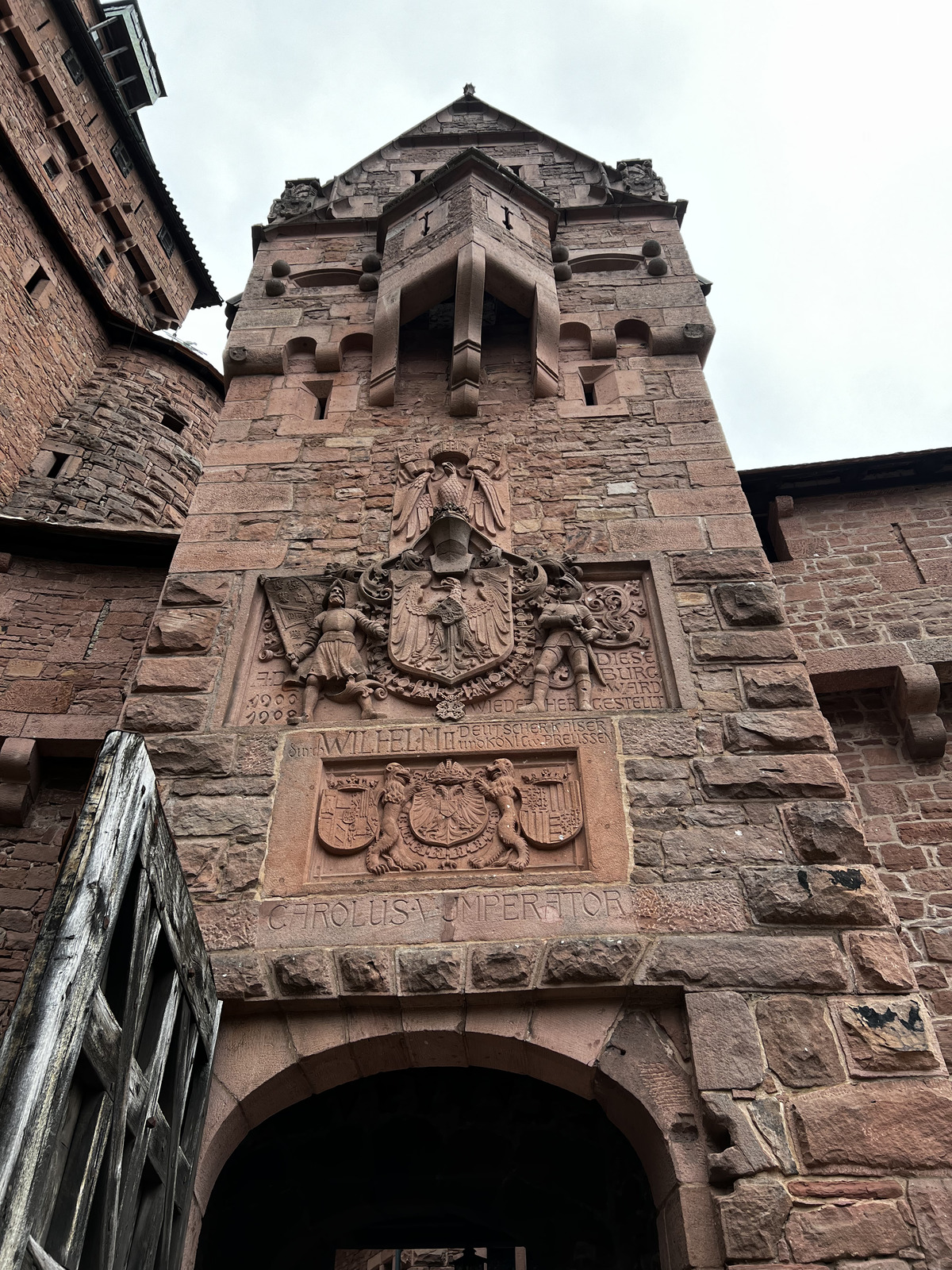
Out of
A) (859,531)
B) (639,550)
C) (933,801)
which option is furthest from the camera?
(859,531)

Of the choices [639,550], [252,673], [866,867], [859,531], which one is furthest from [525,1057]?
[859,531]

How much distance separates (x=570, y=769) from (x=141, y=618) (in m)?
3.48

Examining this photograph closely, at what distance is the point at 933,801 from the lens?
226 inches

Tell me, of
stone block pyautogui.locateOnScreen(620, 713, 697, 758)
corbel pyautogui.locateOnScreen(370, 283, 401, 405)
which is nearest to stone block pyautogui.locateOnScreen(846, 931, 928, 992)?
stone block pyautogui.locateOnScreen(620, 713, 697, 758)

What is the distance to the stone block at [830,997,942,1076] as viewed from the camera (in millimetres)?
3428

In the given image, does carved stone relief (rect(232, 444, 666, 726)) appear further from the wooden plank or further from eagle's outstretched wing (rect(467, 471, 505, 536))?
the wooden plank

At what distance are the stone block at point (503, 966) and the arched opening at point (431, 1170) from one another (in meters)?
2.05

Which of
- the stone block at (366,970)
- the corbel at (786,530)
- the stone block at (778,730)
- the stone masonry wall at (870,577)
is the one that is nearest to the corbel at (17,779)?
the stone block at (366,970)

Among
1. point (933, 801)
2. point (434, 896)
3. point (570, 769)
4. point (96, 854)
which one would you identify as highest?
point (933, 801)

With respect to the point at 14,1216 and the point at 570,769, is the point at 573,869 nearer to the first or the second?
the point at 570,769

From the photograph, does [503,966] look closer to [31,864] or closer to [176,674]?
[176,674]

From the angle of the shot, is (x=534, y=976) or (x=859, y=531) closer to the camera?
(x=534, y=976)

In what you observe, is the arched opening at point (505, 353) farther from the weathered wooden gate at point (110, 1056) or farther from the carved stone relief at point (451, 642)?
the weathered wooden gate at point (110, 1056)

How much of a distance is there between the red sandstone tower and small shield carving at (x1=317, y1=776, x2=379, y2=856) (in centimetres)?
2
